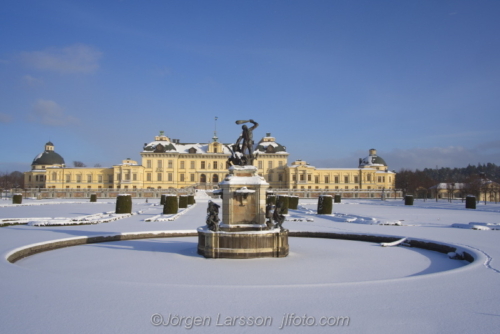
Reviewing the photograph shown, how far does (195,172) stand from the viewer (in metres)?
72.8

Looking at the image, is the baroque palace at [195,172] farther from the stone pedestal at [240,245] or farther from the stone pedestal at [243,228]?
the stone pedestal at [240,245]

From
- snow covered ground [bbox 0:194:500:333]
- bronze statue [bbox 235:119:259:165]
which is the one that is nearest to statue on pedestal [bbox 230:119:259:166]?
bronze statue [bbox 235:119:259:165]

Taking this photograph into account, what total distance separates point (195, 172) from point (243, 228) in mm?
63261

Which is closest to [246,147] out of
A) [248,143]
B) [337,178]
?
[248,143]

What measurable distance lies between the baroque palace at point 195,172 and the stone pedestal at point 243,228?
5851 cm

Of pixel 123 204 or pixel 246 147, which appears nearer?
pixel 246 147

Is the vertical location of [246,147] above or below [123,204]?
above

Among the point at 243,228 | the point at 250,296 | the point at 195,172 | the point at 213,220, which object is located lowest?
the point at 250,296

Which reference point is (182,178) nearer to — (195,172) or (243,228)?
(195,172)

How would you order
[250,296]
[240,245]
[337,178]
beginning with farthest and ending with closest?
[337,178] → [240,245] → [250,296]

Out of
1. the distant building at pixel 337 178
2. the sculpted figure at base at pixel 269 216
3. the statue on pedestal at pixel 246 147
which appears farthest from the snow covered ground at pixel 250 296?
the distant building at pixel 337 178

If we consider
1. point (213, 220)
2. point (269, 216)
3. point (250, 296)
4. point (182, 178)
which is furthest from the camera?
point (182, 178)

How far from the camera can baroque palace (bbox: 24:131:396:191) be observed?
70938 millimetres

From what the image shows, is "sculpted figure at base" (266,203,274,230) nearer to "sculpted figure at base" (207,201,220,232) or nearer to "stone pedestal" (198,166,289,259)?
"stone pedestal" (198,166,289,259)
